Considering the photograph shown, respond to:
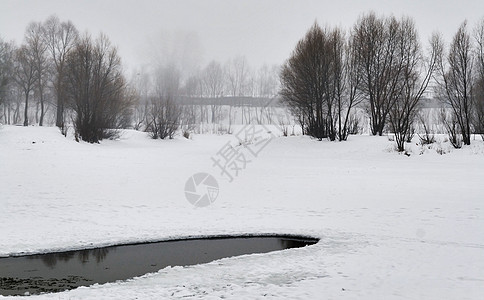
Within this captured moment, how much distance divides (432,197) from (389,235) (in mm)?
4921

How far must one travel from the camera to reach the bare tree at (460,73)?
27.2 meters

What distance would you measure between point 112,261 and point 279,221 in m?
4.59

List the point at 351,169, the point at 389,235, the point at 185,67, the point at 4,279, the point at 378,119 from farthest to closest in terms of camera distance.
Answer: the point at 185,67, the point at 378,119, the point at 351,169, the point at 389,235, the point at 4,279

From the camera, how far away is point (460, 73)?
27625 mm

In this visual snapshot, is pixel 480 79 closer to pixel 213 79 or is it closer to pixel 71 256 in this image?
pixel 71 256

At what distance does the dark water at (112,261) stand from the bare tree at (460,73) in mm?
22376

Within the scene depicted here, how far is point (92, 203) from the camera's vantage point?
41.3 feet

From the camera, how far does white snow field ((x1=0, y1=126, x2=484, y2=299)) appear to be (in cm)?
614

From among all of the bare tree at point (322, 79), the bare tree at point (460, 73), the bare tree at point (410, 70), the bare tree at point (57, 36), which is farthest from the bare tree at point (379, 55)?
the bare tree at point (57, 36)

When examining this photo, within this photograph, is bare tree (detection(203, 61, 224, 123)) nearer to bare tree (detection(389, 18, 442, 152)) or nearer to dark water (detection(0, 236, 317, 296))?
bare tree (detection(389, 18, 442, 152))

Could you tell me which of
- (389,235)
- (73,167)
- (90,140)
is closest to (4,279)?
(389,235)

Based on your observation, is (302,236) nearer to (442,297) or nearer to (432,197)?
(442,297)

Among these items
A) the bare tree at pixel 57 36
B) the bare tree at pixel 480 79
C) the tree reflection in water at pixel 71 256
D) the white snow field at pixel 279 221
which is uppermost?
the bare tree at pixel 57 36

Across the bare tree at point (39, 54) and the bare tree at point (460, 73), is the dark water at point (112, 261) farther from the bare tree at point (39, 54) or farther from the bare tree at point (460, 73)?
the bare tree at point (39, 54)
